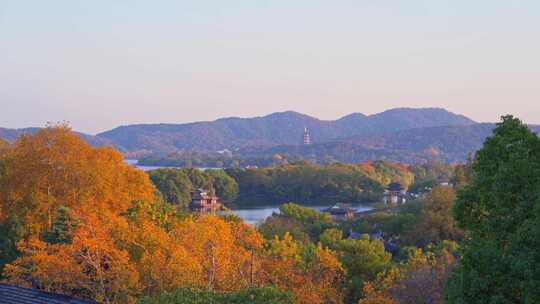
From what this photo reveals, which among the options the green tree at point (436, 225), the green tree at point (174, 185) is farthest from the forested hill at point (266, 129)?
the green tree at point (436, 225)

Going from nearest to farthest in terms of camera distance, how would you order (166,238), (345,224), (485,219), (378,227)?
(485,219), (166,238), (378,227), (345,224)

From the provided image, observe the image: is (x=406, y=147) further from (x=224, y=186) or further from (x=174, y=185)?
(x=174, y=185)

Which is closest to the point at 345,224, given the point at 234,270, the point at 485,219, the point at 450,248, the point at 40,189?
the point at 450,248

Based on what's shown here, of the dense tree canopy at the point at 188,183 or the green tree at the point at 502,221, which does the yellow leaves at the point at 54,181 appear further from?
the dense tree canopy at the point at 188,183

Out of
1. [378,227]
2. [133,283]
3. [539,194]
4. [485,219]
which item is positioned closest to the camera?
[539,194]

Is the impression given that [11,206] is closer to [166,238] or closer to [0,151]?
[0,151]

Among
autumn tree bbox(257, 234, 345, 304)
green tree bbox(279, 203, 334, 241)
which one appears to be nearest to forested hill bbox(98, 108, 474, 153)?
green tree bbox(279, 203, 334, 241)

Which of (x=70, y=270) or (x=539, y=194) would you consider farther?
(x=70, y=270)
